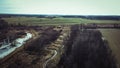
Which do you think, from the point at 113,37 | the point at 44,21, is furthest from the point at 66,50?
the point at 113,37

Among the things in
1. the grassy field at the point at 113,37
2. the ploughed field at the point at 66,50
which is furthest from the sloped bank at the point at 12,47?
the grassy field at the point at 113,37

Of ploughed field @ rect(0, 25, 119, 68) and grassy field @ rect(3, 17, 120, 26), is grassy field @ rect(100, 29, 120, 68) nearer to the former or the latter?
ploughed field @ rect(0, 25, 119, 68)

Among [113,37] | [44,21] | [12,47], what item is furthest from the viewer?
[44,21]

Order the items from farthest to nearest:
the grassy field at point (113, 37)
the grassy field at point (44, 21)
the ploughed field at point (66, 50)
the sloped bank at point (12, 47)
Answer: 1. the grassy field at point (44, 21)
2. the grassy field at point (113, 37)
3. the sloped bank at point (12, 47)
4. the ploughed field at point (66, 50)

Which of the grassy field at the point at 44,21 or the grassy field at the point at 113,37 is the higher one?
the grassy field at the point at 44,21

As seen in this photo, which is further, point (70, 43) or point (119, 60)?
point (70, 43)

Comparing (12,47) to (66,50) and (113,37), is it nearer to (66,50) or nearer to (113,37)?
(66,50)

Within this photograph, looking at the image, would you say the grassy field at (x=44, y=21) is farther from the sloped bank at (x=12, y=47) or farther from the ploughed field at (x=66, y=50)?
the sloped bank at (x=12, y=47)

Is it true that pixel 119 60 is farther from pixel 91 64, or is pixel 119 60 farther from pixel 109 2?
pixel 109 2

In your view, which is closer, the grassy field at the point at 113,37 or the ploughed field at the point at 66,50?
the ploughed field at the point at 66,50

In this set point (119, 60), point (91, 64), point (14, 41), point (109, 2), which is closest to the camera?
point (91, 64)

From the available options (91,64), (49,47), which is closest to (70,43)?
(49,47)
